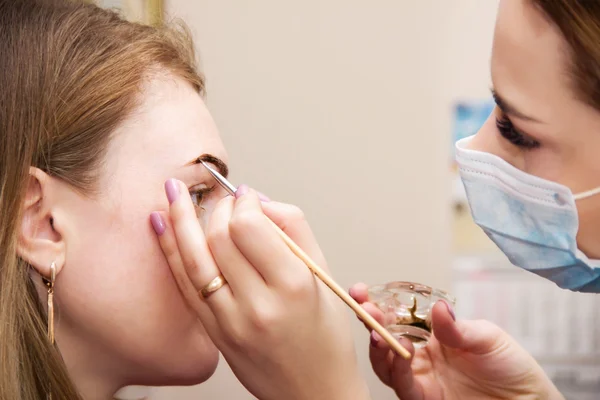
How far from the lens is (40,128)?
740 millimetres

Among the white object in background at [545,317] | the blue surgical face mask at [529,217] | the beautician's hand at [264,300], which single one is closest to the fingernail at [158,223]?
the beautician's hand at [264,300]

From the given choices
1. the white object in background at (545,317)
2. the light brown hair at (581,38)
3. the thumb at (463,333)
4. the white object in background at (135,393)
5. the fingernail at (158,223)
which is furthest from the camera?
the white object in background at (545,317)

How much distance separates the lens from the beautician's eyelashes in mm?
820

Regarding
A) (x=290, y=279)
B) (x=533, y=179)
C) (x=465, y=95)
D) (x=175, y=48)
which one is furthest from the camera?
(x=465, y=95)

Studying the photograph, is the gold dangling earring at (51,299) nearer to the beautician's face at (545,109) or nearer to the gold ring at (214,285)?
the gold ring at (214,285)

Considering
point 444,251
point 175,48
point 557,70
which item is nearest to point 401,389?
point 444,251

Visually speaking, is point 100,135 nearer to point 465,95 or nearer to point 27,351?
point 27,351

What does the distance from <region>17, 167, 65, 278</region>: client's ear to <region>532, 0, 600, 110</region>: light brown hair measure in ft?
2.04

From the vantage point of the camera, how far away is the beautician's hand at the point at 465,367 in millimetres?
894

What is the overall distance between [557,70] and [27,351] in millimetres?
711

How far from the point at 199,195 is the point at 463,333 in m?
0.43

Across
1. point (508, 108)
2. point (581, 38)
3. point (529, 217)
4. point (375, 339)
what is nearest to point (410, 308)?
point (375, 339)

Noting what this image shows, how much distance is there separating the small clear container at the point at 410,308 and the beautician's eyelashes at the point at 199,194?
29 cm

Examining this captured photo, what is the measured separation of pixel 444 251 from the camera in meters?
1.21
